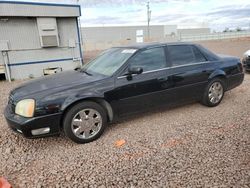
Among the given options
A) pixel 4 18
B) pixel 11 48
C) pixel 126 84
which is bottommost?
pixel 126 84

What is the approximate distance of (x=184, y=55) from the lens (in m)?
4.35

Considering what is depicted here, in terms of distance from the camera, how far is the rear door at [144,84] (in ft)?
11.9

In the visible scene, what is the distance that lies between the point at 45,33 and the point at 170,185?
31.3 ft

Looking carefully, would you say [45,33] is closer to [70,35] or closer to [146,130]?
[70,35]

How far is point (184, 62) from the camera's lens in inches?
169

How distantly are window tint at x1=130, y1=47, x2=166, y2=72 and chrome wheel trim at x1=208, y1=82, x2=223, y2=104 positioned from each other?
1.36m

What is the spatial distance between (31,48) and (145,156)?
9.03 metres

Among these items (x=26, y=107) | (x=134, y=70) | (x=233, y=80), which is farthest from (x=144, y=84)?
(x=233, y=80)

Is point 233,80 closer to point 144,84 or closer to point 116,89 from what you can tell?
point 144,84

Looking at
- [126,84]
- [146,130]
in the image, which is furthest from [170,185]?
[126,84]

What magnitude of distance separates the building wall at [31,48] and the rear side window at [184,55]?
7.82 metres

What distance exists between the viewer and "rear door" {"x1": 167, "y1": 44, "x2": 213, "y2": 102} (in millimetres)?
4156

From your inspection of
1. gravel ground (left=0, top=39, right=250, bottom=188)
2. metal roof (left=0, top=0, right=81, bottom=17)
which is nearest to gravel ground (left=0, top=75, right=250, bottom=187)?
gravel ground (left=0, top=39, right=250, bottom=188)

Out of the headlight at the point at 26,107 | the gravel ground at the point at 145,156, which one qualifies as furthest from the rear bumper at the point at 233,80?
the headlight at the point at 26,107
